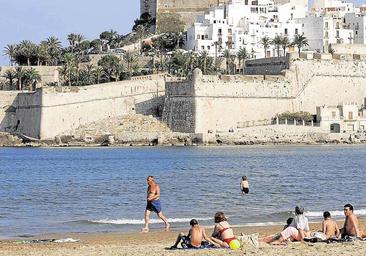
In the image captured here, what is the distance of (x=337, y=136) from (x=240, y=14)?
17.9 m

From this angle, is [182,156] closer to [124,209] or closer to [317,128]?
[317,128]

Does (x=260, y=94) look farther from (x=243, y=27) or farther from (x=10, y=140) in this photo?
(x=10, y=140)

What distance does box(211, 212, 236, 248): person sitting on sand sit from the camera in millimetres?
13938

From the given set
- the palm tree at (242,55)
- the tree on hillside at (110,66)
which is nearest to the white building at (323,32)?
the palm tree at (242,55)

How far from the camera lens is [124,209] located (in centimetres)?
2205

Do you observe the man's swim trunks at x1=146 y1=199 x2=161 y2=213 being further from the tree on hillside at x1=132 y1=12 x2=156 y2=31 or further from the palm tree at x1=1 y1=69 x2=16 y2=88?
the tree on hillside at x1=132 y1=12 x2=156 y2=31

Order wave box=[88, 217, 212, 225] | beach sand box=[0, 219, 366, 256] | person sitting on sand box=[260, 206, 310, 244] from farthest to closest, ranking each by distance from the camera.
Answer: wave box=[88, 217, 212, 225]
person sitting on sand box=[260, 206, 310, 244]
beach sand box=[0, 219, 366, 256]

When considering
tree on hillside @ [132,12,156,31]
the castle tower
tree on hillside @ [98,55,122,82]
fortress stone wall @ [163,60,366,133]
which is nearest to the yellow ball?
fortress stone wall @ [163,60,366,133]

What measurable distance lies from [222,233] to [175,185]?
1562 centimetres

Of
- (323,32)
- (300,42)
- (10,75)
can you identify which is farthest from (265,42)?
(10,75)

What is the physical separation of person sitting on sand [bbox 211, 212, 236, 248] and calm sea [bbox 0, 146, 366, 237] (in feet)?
13.7

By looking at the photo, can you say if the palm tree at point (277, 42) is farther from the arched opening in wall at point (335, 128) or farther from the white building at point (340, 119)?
the arched opening in wall at point (335, 128)

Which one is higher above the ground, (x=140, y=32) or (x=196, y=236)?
(x=140, y=32)

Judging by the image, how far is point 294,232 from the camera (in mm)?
14406
